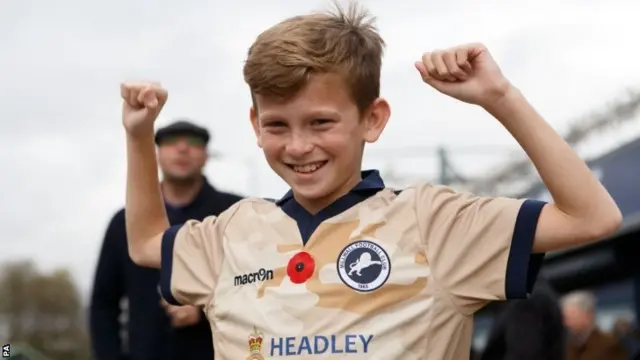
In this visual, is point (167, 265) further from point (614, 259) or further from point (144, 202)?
point (614, 259)

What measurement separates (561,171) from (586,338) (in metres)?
7.39

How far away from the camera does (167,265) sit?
313 centimetres

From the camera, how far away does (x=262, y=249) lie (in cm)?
290

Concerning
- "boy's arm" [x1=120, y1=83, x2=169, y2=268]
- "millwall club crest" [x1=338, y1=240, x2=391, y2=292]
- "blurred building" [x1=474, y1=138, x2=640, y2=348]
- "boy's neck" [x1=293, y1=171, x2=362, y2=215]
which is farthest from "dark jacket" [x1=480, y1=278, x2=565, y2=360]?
"blurred building" [x1=474, y1=138, x2=640, y2=348]

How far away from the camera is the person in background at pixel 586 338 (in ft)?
31.1

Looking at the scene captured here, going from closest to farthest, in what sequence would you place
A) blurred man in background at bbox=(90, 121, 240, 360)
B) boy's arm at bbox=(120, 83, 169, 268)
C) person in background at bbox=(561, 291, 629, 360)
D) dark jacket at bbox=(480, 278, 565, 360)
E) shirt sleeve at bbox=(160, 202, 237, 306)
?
shirt sleeve at bbox=(160, 202, 237, 306), boy's arm at bbox=(120, 83, 169, 268), blurred man in background at bbox=(90, 121, 240, 360), dark jacket at bbox=(480, 278, 565, 360), person in background at bbox=(561, 291, 629, 360)

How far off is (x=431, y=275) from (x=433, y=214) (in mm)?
151

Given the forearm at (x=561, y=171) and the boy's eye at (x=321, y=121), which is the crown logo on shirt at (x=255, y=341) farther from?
the forearm at (x=561, y=171)

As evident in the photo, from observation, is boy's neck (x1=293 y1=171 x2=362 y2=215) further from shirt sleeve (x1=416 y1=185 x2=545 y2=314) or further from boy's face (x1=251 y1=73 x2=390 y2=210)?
shirt sleeve (x1=416 y1=185 x2=545 y2=314)

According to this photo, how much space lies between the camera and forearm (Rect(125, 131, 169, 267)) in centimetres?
321

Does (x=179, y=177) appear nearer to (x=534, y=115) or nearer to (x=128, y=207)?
(x=128, y=207)

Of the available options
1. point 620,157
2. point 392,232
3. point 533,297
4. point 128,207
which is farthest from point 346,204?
point 620,157

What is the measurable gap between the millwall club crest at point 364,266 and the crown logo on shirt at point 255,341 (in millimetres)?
236

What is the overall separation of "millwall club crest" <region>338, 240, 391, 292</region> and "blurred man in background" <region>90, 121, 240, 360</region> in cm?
225
